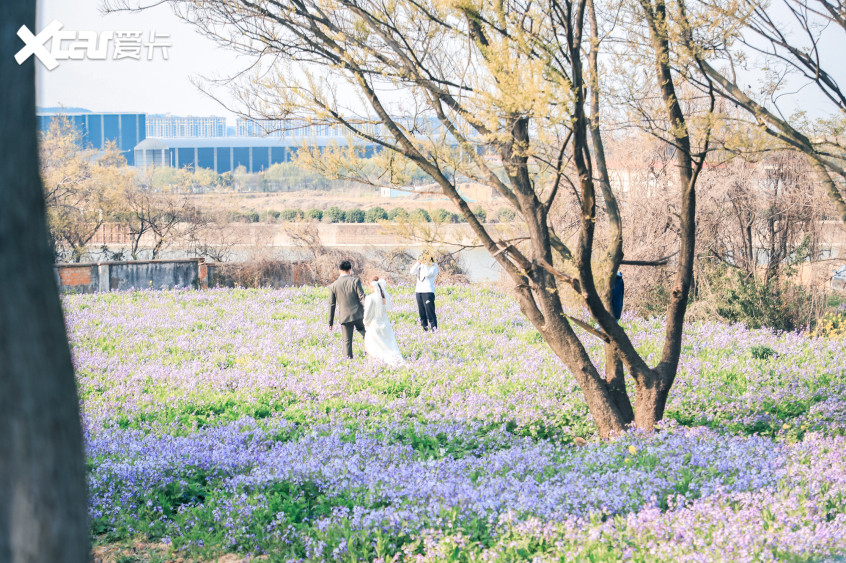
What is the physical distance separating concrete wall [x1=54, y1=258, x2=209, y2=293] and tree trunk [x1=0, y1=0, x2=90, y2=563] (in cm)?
1844

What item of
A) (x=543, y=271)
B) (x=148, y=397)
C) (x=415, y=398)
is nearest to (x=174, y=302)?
(x=148, y=397)

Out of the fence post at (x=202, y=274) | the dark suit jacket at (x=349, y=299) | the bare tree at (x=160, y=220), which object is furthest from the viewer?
the bare tree at (x=160, y=220)

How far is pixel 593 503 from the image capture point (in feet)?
14.0

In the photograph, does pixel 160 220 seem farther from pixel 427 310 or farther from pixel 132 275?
pixel 427 310

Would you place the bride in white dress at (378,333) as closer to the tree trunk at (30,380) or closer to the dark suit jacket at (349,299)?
the dark suit jacket at (349,299)

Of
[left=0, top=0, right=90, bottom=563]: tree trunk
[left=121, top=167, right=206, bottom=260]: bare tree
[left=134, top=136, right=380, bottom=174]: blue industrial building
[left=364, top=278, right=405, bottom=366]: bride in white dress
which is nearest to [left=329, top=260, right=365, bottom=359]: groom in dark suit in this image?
[left=364, top=278, right=405, bottom=366]: bride in white dress

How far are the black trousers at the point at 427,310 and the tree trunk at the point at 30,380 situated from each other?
1133 centimetres

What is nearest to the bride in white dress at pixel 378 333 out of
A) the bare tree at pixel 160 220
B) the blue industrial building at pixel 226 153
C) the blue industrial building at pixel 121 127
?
the bare tree at pixel 160 220

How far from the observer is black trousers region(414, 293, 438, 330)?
520 inches

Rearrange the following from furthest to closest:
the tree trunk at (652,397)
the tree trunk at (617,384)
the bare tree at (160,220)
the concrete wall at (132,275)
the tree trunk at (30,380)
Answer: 1. the bare tree at (160,220)
2. the concrete wall at (132,275)
3. the tree trunk at (617,384)
4. the tree trunk at (652,397)
5. the tree trunk at (30,380)

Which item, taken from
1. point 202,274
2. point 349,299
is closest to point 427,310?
point 349,299

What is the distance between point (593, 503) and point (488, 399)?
147 inches

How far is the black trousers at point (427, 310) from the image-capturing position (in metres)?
13.2

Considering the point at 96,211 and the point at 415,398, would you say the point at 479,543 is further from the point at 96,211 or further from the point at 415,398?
the point at 96,211
